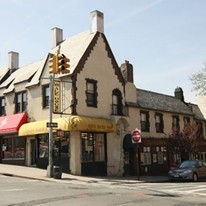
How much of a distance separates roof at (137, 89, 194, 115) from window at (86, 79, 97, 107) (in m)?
5.73

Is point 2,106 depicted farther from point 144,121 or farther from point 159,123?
point 159,123

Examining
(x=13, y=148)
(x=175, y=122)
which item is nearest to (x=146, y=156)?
(x=175, y=122)

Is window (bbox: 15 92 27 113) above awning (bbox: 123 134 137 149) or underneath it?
above

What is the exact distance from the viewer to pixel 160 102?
36562mm

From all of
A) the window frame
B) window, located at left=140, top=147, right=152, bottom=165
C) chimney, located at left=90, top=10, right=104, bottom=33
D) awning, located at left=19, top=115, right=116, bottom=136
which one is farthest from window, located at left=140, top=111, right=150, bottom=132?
chimney, located at left=90, top=10, right=104, bottom=33

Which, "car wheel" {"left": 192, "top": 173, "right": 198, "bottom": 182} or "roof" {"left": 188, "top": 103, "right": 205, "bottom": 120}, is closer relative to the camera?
"car wheel" {"left": 192, "top": 173, "right": 198, "bottom": 182}

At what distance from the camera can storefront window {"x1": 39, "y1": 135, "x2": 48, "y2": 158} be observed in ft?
88.9

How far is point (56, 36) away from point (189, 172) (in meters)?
15.8

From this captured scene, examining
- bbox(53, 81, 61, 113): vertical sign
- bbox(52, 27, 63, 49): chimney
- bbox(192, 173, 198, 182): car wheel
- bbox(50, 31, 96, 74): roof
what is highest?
bbox(52, 27, 63, 49): chimney

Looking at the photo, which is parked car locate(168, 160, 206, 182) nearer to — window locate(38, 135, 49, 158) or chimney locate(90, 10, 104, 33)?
window locate(38, 135, 49, 158)

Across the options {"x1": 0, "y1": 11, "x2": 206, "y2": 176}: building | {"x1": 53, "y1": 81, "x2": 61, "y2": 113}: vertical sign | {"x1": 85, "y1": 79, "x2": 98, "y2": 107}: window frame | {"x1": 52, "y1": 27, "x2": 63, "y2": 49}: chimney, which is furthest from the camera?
{"x1": 52, "y1": 27, "x2": 63, "y2": 49}: chimney

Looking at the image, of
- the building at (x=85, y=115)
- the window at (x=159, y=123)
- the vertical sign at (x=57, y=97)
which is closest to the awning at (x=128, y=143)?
the building at (x=85, y=115)

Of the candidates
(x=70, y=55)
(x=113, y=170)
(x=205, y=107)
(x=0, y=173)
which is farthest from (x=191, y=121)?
(x=0, y=173)

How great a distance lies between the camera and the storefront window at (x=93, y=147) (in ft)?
86.1
